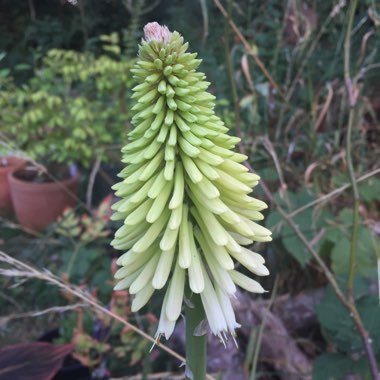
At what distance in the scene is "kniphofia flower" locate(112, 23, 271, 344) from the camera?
0.92 meters

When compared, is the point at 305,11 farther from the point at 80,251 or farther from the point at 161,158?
the point at 161,158

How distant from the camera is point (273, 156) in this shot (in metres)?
1.70

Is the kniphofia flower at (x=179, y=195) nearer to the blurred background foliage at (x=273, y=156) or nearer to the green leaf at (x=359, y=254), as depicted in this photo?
the blurred background foliage at (x=273, y=156)

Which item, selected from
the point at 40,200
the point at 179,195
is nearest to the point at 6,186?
the point at 40,200

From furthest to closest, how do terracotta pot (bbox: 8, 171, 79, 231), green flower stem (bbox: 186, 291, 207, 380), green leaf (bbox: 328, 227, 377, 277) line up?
terracotta pot (bbox: 8, 171, 79, 231) → green leaf (bbox: 328, 227, 377, 277) → green flower stem (bbox: 186, 291, 207, 380)

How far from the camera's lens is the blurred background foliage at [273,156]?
2.03 metres

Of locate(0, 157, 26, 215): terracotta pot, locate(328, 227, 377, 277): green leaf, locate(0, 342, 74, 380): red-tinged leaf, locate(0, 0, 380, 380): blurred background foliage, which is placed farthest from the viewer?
locate(0, 157, 26, 215): terracotta pot

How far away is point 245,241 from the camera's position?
39.6 inches

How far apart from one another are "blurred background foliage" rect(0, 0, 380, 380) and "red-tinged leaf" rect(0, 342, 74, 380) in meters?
0.24

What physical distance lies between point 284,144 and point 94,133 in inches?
70.7

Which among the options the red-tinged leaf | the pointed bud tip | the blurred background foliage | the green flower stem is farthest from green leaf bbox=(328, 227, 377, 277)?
the pointed bud tip

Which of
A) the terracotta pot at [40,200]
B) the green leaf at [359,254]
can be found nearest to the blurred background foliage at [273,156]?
the green leaf at [359,254]

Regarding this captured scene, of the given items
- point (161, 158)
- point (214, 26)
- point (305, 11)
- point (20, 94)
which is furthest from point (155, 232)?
point (214, 26)

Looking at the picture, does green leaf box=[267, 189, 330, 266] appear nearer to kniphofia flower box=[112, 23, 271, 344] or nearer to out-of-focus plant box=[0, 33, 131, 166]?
kniphofia flower box=[112, 23, 271, 344]
